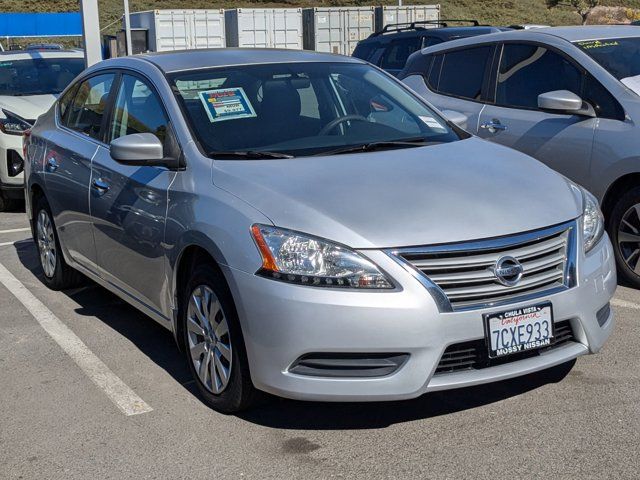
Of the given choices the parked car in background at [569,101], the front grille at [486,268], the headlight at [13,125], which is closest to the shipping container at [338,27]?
the headlight at [13,125]

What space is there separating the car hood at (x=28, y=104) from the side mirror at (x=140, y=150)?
6.20 m

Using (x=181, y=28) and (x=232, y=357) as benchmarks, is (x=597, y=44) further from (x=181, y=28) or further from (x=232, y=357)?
(x=181, y=28)

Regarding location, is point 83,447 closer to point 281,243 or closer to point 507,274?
point 281,243

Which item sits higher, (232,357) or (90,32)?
(90,32)

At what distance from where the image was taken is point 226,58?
5.58m

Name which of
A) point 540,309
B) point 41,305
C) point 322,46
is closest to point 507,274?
point 540,309

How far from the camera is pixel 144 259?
5.05 meters

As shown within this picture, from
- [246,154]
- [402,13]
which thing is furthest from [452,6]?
[246,154]

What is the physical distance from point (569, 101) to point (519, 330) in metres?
2.81

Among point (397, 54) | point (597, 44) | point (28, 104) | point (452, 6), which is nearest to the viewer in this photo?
point (597, 44)

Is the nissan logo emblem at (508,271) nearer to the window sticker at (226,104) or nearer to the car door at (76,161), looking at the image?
the window sticker at (226,104)

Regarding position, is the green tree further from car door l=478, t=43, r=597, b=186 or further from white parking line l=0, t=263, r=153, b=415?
white parking line l=0, t=263, r=153, b=415

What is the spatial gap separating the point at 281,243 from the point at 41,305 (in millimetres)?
3153

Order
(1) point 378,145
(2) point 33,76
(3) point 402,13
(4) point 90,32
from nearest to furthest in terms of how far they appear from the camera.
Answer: (1) point 378,145 → (2) point 33,76 → (4) point 90,32 → (3) point 402,13
